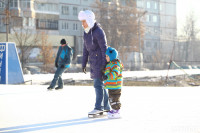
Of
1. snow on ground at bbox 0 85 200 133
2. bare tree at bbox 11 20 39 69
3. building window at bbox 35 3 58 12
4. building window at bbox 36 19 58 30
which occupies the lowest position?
snow on ground at bbox 0 85 200 133

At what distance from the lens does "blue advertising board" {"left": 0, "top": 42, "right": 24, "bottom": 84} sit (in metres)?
14.8

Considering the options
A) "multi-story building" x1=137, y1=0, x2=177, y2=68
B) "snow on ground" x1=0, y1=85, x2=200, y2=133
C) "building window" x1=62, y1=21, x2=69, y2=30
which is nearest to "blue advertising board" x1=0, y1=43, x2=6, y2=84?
"snow on ground" x1=0, y1=85, x2=200, y2=133

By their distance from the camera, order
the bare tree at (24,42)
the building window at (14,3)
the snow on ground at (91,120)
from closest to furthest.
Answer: the snow on ground at (91,120) → the bare tree at (24,42) → the building window at (14,3)

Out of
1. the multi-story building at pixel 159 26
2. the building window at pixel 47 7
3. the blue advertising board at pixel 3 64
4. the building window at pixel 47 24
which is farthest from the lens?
the multi-story building at pixel 159 26

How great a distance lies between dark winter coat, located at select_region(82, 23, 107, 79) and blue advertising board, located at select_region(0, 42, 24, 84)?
30.2ft

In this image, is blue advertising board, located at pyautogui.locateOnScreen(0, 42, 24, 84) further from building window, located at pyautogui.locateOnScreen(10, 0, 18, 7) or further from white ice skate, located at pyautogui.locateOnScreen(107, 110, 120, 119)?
building window, located at pyautogui.locateOnScreen(10, 0, 18, 7)

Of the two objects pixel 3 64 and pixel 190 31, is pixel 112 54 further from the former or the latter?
pixel 190 31

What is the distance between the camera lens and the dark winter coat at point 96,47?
241 inches

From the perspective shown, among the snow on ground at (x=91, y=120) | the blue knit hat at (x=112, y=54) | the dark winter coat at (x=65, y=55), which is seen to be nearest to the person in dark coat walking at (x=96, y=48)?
the blue knit hat at (x=112, y=54)

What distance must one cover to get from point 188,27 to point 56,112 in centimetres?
6832

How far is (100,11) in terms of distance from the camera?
51.6m

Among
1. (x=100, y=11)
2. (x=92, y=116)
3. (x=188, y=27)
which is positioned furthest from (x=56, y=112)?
(x=188, y=27)

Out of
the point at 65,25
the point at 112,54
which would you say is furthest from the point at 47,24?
the point at 112,54

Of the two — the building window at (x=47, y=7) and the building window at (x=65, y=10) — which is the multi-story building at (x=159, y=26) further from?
the building window at (x=47, y=7)
